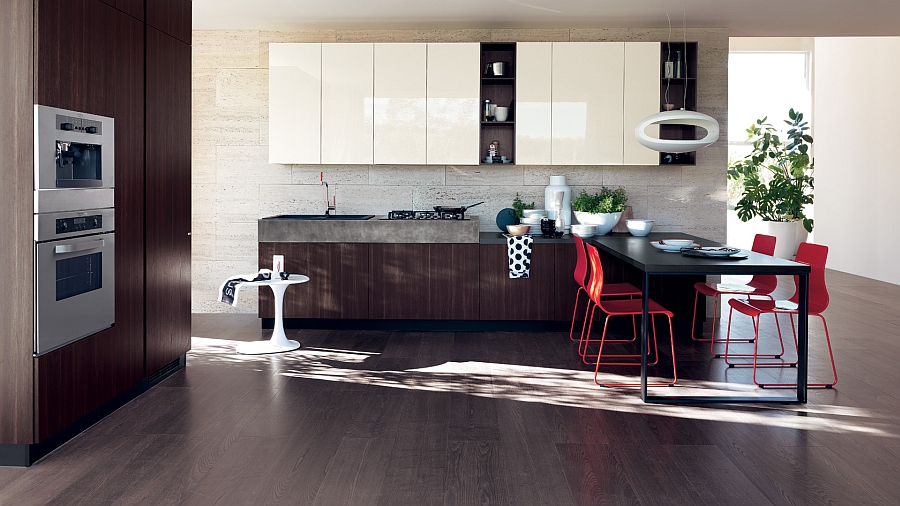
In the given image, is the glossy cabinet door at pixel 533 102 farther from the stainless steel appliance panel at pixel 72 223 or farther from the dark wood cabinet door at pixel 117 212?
the stainless steel appliance panel at pixel 72 223

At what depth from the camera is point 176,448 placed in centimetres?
373

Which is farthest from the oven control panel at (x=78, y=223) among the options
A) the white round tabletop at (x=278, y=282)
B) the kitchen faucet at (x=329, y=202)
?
the kitchen faucet at (x=329, y=202)

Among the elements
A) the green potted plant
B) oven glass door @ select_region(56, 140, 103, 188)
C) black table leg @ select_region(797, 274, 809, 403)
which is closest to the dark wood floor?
black table leg @ select_region(797, 274, 809, 403)

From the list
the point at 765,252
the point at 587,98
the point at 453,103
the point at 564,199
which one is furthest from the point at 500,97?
the point at 765,252

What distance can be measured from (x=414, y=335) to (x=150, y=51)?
317 cm

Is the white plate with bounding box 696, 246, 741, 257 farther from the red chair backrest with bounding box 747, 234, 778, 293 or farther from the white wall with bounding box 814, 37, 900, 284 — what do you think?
the white wall with bounding box 814, 37, 900, 284

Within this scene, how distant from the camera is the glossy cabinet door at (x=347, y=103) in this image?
23.2ft

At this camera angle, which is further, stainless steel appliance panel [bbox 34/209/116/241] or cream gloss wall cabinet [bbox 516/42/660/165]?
cream gloss wall cabinet [bbox 516/42/660/165]

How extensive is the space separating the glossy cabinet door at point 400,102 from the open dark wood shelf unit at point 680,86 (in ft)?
7.20

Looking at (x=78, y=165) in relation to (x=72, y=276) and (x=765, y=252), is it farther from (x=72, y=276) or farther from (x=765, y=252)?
(x=765, y=252)

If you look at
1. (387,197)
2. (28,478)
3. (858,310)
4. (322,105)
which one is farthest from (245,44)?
(858,310)

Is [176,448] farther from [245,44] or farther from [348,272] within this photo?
[245,44]

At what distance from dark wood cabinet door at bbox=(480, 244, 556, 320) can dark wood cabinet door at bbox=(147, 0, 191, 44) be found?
2.94 metres

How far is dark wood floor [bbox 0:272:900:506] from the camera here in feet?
10.5
